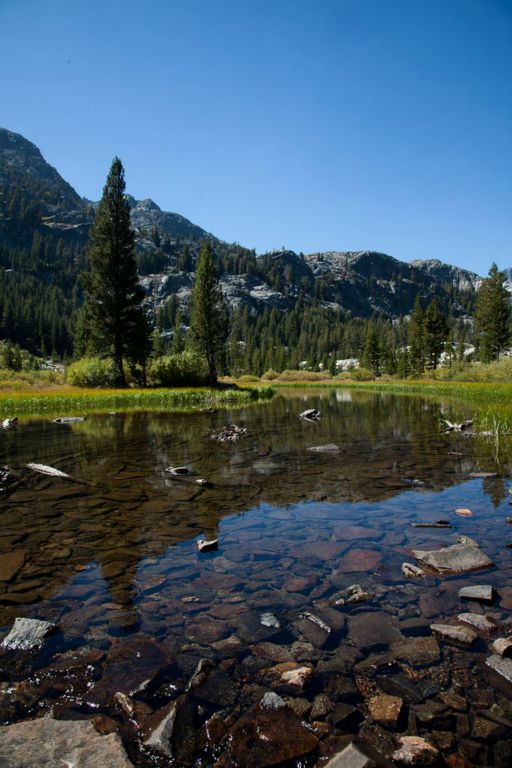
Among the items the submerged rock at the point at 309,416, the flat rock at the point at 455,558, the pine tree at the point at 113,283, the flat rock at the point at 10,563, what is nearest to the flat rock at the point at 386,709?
the flat rock at the point at 455,558

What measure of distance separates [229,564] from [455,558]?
3.30m

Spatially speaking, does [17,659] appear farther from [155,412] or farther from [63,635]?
[155,412]

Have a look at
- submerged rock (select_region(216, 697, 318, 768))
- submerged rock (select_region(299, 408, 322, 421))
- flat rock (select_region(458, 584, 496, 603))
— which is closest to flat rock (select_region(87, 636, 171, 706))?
submerged rock (select_region(216, 697, 318, 768))

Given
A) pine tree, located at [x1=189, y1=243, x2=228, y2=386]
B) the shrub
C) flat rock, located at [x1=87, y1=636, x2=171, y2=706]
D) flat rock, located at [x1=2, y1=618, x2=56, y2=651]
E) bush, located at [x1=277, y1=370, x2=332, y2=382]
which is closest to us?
flat rock, located at [x1=87, y1=636, x2=171, y2=706]

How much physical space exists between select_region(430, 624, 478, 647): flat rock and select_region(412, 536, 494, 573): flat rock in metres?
1.49

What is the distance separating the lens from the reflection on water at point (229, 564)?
4223 millimetres

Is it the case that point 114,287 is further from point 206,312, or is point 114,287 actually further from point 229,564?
point 229,564

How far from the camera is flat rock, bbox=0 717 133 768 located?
3039 mm

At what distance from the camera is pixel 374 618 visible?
511cm

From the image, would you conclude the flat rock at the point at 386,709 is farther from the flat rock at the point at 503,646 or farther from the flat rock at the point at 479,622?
the flat rock at the point at 479,622

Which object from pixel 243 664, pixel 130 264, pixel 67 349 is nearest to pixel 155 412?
pixel 130 264

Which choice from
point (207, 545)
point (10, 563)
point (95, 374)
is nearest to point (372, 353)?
point (95, 374)

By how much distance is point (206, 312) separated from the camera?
61.0 meters

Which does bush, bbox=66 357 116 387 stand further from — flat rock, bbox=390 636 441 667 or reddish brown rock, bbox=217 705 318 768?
reddish brown rock, bbox=217 705 318 768
